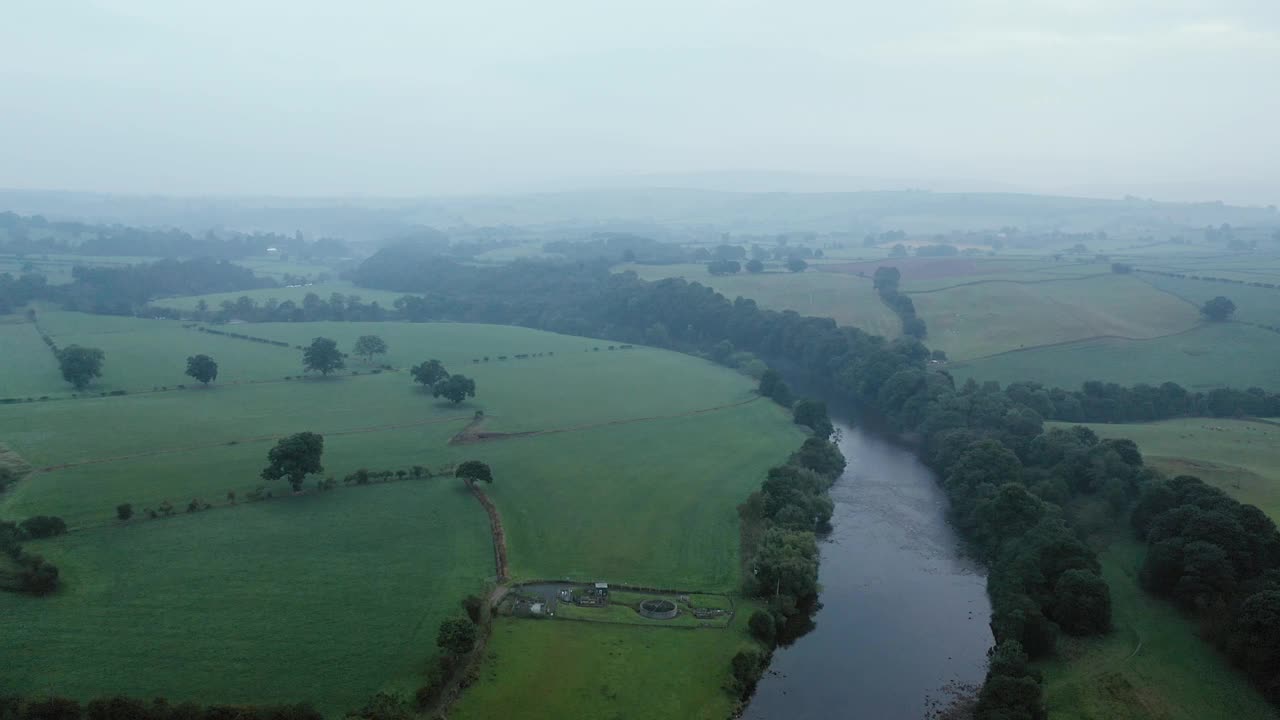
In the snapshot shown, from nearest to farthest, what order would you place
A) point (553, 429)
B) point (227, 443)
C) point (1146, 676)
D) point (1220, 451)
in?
point (1146, 676)
point (1220, 451)
point (227, 443)
point (553, 429)

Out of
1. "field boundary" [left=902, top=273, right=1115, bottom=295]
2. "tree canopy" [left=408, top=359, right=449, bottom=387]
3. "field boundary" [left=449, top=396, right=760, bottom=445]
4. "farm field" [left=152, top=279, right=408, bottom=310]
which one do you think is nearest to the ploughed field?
"field boundary" [left=449, top=396, right=760, bottom=445]

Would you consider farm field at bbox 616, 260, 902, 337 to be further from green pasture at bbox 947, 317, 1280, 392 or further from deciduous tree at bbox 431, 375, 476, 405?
deciduous tree at bbox 431, 375, 476, 405

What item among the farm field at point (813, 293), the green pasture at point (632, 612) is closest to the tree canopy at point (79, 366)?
the green pasture at point (632, 612)

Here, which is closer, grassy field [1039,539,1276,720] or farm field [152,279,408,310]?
grassy field [1039,539,1276,720]

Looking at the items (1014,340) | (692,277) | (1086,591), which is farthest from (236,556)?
(692,277)

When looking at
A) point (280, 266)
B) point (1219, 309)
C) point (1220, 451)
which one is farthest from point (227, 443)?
point (280, 266)

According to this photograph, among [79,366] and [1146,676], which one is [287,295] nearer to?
[79,366]
